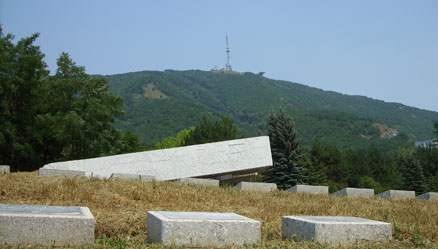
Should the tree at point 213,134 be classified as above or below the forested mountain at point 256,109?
below

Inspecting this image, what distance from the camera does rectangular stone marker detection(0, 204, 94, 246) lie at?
4.14 metres

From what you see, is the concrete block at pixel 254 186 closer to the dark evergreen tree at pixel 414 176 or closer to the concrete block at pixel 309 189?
the concrete block at pixel 309 189

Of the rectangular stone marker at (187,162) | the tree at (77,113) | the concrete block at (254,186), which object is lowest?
the concrete block at (254,186)

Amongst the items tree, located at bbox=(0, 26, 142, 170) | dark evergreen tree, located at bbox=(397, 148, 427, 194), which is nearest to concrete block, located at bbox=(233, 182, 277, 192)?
tree, located at bbox=(0, 26, 142, 170)

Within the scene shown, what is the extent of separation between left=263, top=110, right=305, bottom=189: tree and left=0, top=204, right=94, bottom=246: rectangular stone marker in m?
25.4

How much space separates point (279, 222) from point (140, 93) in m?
112

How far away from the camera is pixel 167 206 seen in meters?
7.28

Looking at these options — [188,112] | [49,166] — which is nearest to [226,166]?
[49,166]

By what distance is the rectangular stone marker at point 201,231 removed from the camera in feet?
14.1

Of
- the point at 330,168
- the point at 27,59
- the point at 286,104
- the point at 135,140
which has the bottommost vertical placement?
the point at 330,168

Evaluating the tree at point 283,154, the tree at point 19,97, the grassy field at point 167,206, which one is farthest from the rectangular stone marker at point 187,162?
the tree at point 283,154

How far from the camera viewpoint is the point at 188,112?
9844 cm

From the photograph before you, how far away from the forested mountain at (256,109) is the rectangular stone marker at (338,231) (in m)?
75.4

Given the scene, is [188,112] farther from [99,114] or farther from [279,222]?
[279,222]
